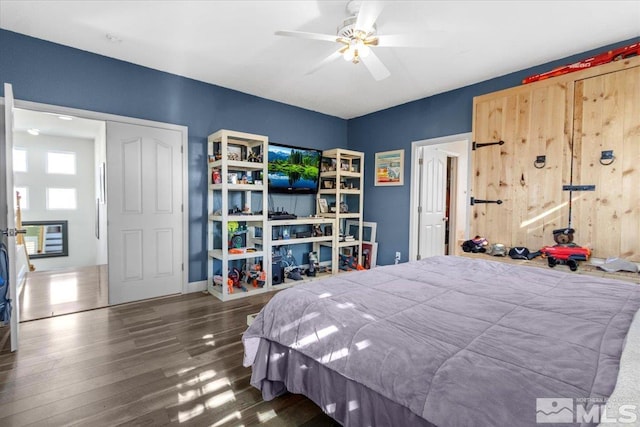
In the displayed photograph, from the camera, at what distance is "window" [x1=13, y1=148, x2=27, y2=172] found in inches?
235

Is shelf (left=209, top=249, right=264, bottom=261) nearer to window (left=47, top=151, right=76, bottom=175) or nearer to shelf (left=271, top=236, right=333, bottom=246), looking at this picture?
shelf (left=271, top=236, right=333, bottom=246)

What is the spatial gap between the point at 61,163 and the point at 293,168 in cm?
550

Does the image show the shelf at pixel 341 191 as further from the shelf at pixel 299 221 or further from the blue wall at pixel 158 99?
the shelf at pixel 299 221

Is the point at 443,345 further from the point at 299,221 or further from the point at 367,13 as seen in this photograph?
the point at 299,221

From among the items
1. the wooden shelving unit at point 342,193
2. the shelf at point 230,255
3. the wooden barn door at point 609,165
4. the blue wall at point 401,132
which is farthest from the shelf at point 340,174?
the wooden barn door at point 609,165

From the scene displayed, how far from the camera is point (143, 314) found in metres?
3.15

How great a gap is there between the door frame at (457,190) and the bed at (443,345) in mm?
2312

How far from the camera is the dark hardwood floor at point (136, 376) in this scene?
66.4 inches

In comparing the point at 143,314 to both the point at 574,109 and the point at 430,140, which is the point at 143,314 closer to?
the point at 430,140

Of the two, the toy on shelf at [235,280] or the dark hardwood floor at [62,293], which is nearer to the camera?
the dark hardwood floor at [62,293]

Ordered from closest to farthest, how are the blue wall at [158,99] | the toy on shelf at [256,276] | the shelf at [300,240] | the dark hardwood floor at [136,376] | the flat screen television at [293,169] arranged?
1. the dark hardwood floor at [136,376]
2. the blue wall at [158,99]
3. the toy on shelf at [256,276]
4. the shelf at [300,240]
5. the flat screen television at [293,169]

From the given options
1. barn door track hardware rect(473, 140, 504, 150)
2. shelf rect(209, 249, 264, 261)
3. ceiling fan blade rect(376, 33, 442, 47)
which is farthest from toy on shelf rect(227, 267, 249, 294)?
barn door track hardware rect(473, 140, 504, 150)

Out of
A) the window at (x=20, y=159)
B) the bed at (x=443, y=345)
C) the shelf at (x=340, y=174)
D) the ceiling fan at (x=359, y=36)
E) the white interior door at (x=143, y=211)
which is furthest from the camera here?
the window at (x=20, y=159)

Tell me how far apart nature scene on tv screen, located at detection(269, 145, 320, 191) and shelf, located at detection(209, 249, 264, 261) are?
1.04 metres
